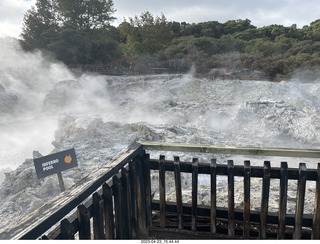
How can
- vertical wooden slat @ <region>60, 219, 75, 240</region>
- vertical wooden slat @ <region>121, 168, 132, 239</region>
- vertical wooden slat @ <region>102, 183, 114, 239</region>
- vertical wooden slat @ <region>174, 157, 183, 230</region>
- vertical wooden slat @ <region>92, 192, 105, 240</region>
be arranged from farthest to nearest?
vertical wooden slat @ <region>174, 157, 183, 230</region> < vertical wooden slat @ <region>121, 168, 132, 239</region> < vertical wooden slat @ <region>102, 183, 114, 239</region> < vertical wooden slat @ <region>92, 192, 105, 240</region> < vertical wooden slat @ <region>60, 219, 75, 240</region>

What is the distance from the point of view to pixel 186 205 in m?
3.17

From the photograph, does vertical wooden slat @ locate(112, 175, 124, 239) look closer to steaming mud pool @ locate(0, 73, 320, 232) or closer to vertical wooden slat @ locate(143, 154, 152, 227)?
vertical wooden slat @ locate(143, 154, 152, 227)

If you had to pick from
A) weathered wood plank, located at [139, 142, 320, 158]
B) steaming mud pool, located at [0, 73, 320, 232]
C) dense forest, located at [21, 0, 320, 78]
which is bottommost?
steaming mud pool, located at [0, 73, 320, 232]

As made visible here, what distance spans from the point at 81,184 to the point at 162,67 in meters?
24.2

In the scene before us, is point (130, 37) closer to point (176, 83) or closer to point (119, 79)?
point (119, 79)

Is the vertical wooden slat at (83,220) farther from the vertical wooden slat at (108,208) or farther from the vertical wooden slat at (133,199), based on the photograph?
the vertical wooden slat at (133,199)

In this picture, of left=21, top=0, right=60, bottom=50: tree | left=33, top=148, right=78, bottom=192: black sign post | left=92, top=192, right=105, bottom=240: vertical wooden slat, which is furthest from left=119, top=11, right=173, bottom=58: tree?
left=92, top=192, right=105, bottom=240: vertical wooden slat

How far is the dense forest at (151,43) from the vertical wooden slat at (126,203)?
20133mm

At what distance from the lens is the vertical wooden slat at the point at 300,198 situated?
262cm

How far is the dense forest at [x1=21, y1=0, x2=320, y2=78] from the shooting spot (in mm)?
22125

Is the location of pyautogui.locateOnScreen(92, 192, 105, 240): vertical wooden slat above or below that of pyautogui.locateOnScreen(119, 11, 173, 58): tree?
below

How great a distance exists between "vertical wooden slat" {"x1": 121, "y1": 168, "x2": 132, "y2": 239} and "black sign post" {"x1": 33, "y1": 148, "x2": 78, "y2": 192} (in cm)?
279

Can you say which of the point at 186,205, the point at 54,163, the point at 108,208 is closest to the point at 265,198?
the point at 186,205

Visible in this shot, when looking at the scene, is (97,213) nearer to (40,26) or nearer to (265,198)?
(265,198)
